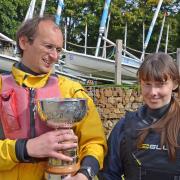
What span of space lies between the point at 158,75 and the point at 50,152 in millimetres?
623

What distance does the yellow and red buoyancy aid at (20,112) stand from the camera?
5.89ft

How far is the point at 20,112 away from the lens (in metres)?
1.82

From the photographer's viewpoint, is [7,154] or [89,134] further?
[89,134]

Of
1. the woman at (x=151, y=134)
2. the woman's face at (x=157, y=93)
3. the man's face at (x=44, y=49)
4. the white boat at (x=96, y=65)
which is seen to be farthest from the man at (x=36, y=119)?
the white boat at (x=96, y=65)

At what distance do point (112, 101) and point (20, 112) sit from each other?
5856 millimetres

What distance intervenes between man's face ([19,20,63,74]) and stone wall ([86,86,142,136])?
18.0 ft

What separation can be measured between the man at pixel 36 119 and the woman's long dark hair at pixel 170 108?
0.87ft

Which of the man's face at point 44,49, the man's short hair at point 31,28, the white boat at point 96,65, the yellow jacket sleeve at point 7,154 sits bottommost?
the yellow jacket sleeve at point 7,154

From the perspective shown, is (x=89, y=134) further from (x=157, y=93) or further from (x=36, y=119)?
(x=157, y=93)

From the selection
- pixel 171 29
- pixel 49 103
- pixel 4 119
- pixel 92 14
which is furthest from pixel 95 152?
pixel 171 29

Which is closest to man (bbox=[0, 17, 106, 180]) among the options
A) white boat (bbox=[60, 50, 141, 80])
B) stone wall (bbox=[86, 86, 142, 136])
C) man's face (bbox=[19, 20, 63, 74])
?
man's face (bbox=[19, 20, 63, 74])

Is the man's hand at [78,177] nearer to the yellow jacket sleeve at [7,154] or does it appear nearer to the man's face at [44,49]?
the yellow jacket sleeve at [7,154]

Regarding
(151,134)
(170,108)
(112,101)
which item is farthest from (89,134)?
(112,101)

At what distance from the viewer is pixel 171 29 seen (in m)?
25.6
